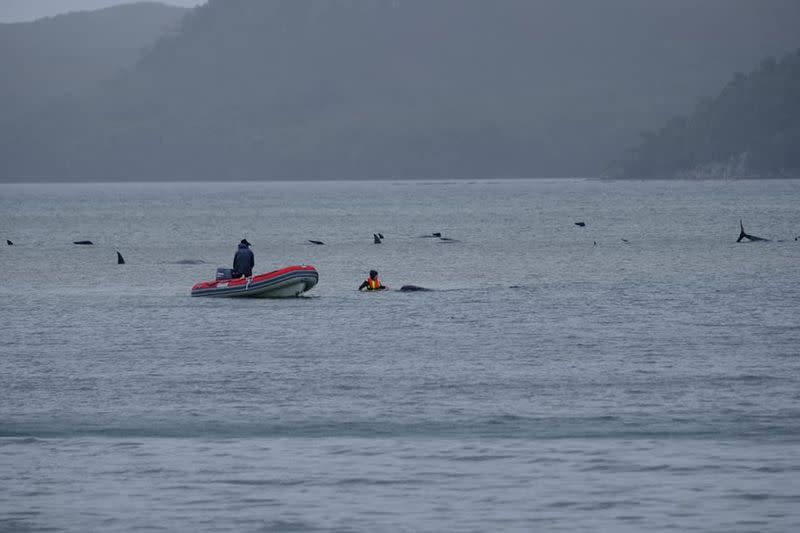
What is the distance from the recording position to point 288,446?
18828mm

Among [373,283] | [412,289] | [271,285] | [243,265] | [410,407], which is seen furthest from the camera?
[412,289]

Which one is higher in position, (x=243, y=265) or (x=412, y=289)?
(x=243, y=265)

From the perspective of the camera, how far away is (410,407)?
72.1 ft

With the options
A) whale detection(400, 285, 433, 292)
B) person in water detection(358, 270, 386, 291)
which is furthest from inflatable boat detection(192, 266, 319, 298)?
whale detection(400, 285, 433, 292)

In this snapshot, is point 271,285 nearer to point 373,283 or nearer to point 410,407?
point 373,283

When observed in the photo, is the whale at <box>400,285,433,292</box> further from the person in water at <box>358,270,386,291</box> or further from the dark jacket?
the dark jacket

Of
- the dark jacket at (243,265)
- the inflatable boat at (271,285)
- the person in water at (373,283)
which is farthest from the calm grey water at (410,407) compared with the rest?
the dark jacket at (243,265)

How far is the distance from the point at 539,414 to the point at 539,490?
523 centimetres

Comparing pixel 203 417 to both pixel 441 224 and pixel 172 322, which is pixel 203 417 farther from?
pixel 441 224

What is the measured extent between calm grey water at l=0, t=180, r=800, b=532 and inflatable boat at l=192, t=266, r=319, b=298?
0.46 meters

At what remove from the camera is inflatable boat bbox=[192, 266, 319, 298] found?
41938 millimetres

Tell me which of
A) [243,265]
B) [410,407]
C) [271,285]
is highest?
[243,265]

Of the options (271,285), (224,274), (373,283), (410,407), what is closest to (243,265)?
Result: (224,274)

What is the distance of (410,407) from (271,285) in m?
20.5
